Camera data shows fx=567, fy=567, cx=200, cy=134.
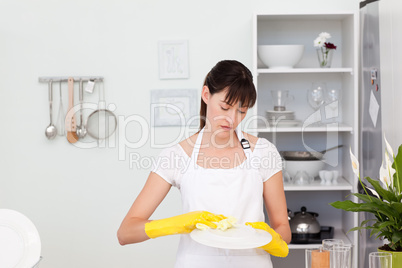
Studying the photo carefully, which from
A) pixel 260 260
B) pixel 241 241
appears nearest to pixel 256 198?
pixel 260 260

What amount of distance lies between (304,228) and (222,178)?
1.27 m

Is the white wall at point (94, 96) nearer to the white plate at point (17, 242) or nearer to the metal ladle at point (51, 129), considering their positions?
the metal ladle at point (51, 129)

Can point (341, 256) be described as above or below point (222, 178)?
below

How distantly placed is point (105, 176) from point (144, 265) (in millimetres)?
565

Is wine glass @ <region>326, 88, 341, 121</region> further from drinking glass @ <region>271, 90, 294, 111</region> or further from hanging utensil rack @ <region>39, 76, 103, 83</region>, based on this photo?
hanging utensil rack @ <region>39, 76, 103, 83</region>

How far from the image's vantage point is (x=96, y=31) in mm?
3221

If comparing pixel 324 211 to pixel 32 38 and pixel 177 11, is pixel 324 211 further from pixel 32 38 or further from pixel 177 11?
pixel 32 38

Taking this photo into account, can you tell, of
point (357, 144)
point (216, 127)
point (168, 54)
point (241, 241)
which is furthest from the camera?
point (168, 54)

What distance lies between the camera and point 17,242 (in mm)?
2107

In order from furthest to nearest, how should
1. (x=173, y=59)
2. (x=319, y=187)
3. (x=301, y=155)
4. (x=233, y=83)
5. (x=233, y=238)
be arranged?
(x=173, y=59) < (x=301, y=155) < (x=319, y=187) < (x=233, y=83) < (x=233, y=238)

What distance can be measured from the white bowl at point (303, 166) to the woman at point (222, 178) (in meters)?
1.16

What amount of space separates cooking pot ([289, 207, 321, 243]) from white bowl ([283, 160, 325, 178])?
0.66 ft

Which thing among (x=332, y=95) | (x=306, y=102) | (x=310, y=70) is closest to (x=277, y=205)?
(x=310, y=70)

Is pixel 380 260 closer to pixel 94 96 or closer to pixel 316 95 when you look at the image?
pixel 316 95
